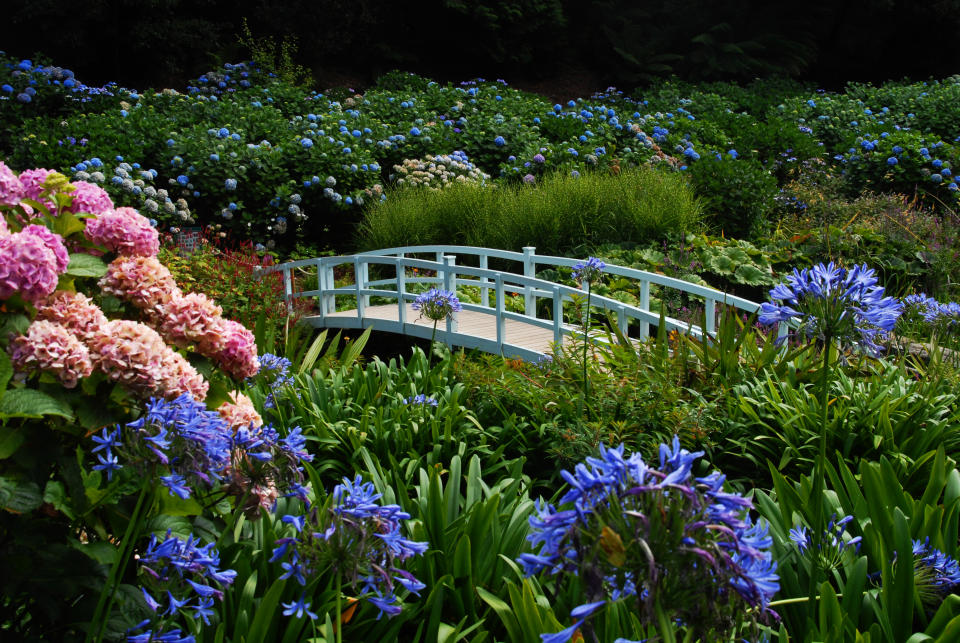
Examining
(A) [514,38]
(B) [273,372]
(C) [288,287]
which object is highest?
(A) [514,38]

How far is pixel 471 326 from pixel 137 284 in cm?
548

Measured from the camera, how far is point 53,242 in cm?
211

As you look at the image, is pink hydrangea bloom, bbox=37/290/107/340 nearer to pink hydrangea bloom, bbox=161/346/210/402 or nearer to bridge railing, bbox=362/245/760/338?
pink hydrangea bloom, bbox=161/346/210/402

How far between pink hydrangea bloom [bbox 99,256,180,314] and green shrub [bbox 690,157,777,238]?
808cm

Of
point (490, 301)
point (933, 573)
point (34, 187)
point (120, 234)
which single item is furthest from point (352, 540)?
point (490, 301)

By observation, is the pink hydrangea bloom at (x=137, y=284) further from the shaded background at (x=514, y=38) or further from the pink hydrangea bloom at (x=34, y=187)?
the shaded background at (x=514, y=38)

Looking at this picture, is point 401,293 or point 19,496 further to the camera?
point 401,293

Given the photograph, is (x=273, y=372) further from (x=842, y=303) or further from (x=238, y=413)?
(x=842, y=303)

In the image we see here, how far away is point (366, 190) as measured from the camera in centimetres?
1106

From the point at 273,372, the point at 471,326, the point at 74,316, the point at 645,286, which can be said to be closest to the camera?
the point at 74,316

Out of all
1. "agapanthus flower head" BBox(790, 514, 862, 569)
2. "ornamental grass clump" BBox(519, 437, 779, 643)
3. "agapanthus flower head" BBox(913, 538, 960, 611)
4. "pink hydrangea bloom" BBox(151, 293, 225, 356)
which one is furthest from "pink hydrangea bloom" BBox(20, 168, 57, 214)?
"agapanthus flower head" BBox(913, 538, 960, 611)

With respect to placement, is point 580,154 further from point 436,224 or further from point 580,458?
point 580,458

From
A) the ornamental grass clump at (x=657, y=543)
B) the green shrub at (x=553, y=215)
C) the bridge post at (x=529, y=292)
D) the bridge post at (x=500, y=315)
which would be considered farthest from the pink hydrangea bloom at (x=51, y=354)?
the green shrub at (x=553, y=215)

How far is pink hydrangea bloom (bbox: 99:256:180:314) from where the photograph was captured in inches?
93.7
